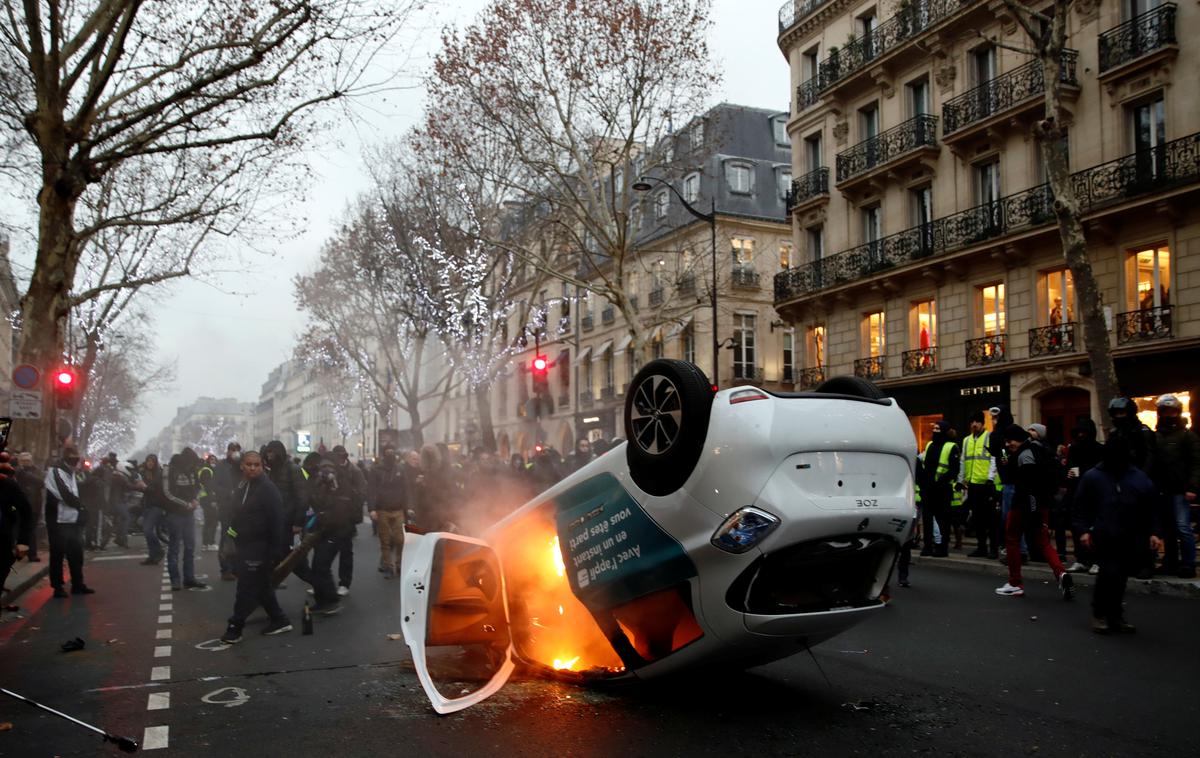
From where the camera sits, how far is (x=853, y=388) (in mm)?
5121

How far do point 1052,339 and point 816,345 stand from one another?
8872 mm

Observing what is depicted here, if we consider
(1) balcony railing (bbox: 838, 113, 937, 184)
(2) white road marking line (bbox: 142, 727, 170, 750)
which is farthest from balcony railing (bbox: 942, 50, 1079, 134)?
(2) white road marking line (bbox: 142, 727, 170, 750)

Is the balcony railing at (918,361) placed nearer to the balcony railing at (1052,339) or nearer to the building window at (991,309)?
the building window at (991,309)

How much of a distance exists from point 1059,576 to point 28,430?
16760 millimetres

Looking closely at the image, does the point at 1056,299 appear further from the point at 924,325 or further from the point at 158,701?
the point at 158,701

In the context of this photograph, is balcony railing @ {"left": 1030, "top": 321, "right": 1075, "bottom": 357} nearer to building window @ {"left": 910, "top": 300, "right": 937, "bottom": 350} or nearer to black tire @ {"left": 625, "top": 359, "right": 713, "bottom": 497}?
building window @ {"left": 910, "top": 300, "right": 937, "bottom": 350}

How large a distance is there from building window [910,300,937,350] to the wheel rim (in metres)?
22.0

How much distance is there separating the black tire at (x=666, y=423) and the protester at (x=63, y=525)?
8.99 meters

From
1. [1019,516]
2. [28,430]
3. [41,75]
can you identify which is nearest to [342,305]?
[28,430]

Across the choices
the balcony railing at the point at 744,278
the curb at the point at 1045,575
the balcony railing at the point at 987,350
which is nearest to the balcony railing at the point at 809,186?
the balcony railing at the point at 987,350

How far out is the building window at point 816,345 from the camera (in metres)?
29.6

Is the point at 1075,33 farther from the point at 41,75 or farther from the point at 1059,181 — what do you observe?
the point at 41,75

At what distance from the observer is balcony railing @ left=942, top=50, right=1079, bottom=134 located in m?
21.4

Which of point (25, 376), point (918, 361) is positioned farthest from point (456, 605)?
point (918, 361)
